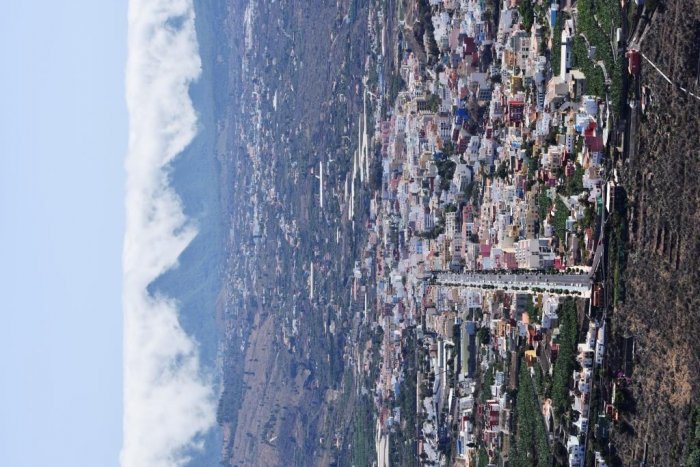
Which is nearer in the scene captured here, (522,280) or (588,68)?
(588,68)

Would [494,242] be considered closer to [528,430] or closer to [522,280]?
[522,280]

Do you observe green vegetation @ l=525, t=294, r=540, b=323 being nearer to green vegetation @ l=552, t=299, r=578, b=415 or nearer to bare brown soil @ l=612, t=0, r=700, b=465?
green vegetation @ l=552, t=299, r=578, b=415

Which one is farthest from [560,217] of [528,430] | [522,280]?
[528,430]

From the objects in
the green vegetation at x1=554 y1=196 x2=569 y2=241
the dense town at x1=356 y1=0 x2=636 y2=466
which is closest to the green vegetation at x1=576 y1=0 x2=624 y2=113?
the dense town at x1=356 y1=0 x2=636 y2=466

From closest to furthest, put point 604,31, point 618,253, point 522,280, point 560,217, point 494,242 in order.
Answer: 1. point 618,253
2. point 604,31
3. point 560,217
4. point 522,280
5. point 494,242

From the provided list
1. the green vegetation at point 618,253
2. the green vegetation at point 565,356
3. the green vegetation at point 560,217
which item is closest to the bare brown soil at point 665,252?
the green vegetation at point 618,253

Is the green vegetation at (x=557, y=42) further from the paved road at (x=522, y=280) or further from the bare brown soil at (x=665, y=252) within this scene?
the paved road at (x=522, y=280)
